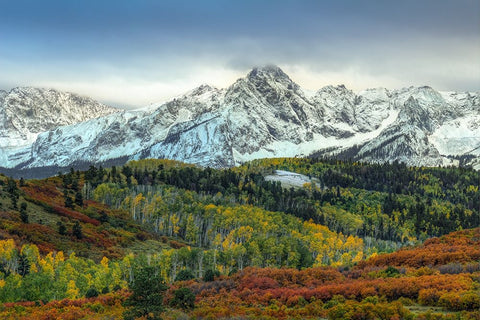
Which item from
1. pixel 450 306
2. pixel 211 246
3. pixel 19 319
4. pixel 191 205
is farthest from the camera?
pixel 191 205

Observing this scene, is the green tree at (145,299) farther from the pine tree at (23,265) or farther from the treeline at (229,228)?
the treeline at (229,228)

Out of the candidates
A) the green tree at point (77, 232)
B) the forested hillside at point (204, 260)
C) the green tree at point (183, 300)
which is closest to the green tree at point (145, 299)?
the forested hillside at point (204, 260)

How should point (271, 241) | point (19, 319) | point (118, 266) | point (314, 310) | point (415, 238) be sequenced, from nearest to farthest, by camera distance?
point (314, 310)
point (19, 319)
point (118, 266)
point (271, 241)
point (415, 238)

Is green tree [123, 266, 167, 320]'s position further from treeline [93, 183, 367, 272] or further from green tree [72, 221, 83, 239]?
green tree [72, 221, 83, 239]

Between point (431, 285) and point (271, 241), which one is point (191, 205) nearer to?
point (271, 241)

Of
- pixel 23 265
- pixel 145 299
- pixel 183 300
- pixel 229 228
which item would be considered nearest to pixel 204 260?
pixel 23 265

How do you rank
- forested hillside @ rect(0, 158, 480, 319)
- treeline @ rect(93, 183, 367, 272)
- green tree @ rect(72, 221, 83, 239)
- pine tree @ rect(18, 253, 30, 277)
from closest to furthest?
forested hillside @ rect(0, 158, 480, 319), pine tree @ rect(18, 253, 30, 277), green tree @ rect(72, 221, 83, 239), treeline @ rect(93, 183, 367, 272)

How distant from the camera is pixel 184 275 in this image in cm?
6812

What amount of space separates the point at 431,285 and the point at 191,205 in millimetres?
144118

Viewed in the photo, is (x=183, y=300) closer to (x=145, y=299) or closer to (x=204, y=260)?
(x=145, y=299)

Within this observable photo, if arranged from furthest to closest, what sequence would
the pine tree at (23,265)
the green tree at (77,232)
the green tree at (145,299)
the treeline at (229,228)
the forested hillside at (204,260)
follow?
the treeline at (229,228), the green tree at (77,232), the pine tree at (23,265), the forested hillside at (204,260), the green tree at (145,299)

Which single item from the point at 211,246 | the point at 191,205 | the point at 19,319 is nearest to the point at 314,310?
the point at 19,319

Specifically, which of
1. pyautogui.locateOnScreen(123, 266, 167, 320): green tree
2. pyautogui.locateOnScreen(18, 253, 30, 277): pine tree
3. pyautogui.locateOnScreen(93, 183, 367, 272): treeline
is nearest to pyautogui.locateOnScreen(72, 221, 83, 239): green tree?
pyautogui.locateOnScreen(18, 253, 30, 277): pine tree

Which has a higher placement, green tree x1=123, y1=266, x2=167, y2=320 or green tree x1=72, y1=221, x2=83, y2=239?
green tree x1=123, y1=266, x2=167, y2=320
